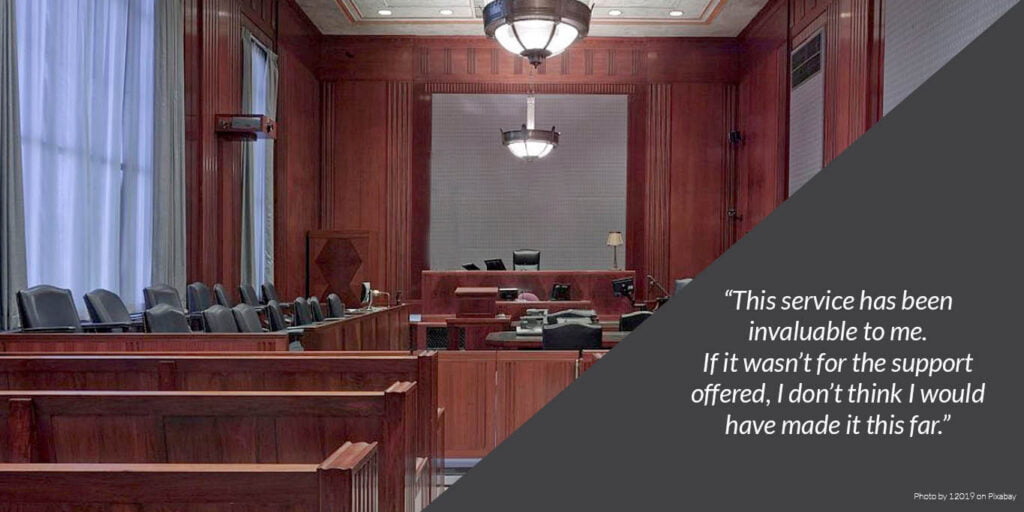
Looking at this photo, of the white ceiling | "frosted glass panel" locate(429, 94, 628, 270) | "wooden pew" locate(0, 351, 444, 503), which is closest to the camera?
"wooden pew" locate(0, 351, 444, 503)

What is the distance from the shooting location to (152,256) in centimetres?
572

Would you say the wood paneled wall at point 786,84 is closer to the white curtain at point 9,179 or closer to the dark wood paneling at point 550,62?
the dark wood paneling at point 550,62

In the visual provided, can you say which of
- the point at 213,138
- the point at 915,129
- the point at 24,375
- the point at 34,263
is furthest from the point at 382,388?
the point at 213,138

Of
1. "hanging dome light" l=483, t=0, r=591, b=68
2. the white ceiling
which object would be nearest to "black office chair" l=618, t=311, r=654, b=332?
"hanging dome light" l=483, t=0, r=591, b=68

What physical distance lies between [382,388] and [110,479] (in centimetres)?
134

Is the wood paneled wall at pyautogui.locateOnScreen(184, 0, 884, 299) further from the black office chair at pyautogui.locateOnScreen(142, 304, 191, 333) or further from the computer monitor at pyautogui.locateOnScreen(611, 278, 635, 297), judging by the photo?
the black office chair at pyautogui.locateOnScreen(142, 304, 191, 333)

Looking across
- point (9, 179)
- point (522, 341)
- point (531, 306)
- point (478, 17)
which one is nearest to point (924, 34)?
point (522, 341)

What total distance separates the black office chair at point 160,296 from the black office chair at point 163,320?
1.23m

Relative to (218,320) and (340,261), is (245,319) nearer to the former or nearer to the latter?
(218,320)

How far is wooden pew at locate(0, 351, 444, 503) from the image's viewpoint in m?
2.21

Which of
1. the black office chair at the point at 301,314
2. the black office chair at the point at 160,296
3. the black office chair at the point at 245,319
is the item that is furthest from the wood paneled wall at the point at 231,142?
the black office chair at the point at 245,319

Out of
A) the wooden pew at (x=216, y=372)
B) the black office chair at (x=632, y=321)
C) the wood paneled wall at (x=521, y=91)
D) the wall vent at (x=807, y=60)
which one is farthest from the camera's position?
the wood paneled wall at (x=521, y=91)

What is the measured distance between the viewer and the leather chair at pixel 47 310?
3.91 meters

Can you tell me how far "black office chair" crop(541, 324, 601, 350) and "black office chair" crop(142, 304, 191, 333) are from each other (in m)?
2.08
